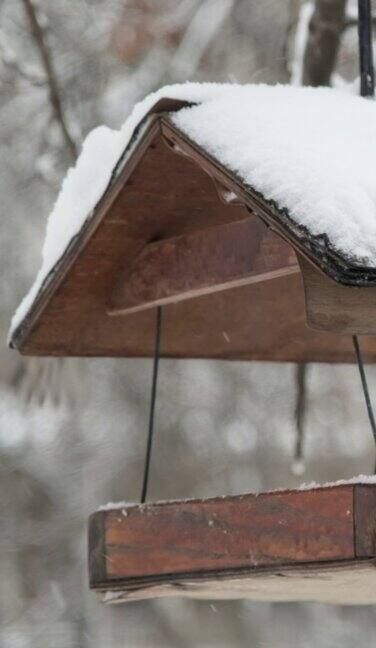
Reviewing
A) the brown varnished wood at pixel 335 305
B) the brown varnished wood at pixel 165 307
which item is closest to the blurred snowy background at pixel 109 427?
the brown varnished wood at pixel 165 307

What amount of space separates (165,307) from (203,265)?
395mm

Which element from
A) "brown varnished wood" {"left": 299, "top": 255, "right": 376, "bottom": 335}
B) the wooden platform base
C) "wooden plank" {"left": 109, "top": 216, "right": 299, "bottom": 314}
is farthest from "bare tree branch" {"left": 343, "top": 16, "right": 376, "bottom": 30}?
"brown varnished wood" {"left": 299, "top": 255, "right": 376, "bottom": 335}

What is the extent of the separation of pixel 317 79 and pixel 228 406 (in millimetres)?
1577

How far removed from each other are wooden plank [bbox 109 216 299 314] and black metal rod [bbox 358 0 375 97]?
0.99 feet

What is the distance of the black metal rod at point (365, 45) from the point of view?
7.76ft

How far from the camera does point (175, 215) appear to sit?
251cm

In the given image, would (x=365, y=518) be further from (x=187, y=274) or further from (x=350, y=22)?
(x=350, y=22)

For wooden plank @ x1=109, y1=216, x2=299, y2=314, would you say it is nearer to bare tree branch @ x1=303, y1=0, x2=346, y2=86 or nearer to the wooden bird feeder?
the wooden bird feeder

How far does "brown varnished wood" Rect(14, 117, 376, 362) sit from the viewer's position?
7.76 ft

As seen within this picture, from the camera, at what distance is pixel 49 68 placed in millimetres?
4508

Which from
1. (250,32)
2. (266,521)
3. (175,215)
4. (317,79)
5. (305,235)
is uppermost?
(250,32)

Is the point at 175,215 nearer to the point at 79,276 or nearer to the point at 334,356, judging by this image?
the point at 79,276

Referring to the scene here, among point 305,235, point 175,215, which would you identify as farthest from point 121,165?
point 305,235

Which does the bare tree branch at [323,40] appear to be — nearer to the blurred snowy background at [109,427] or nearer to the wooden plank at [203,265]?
the blurred snowy background at [109,427]
